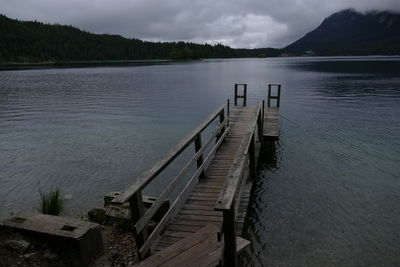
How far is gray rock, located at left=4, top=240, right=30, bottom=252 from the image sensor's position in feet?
19.2

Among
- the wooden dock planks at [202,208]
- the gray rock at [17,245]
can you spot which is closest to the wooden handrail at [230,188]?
the wooden dock planks at [202,208]

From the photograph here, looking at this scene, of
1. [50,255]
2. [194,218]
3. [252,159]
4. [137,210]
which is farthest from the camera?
[252,159]

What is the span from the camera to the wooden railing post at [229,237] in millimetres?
4973

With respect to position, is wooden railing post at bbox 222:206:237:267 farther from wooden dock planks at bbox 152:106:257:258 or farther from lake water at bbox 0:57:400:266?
lake water at bbox 0:57:400:266

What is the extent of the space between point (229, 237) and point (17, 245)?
4254mm

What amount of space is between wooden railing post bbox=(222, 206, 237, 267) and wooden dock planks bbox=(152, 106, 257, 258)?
45cm

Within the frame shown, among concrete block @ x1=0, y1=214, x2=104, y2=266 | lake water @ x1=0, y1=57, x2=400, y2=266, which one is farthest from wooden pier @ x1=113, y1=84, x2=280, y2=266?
lake water @ x1=0, y1=57, x2=400, y2=266

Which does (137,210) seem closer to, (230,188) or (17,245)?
(230,188)

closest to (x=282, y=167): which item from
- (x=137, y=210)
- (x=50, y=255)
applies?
(x=137, y=210)

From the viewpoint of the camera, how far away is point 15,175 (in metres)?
12.6

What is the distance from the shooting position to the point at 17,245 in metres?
5.89

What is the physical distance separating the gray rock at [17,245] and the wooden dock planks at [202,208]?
8.57 feet

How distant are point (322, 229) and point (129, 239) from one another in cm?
548

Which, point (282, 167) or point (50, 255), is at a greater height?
point (50, 255)
